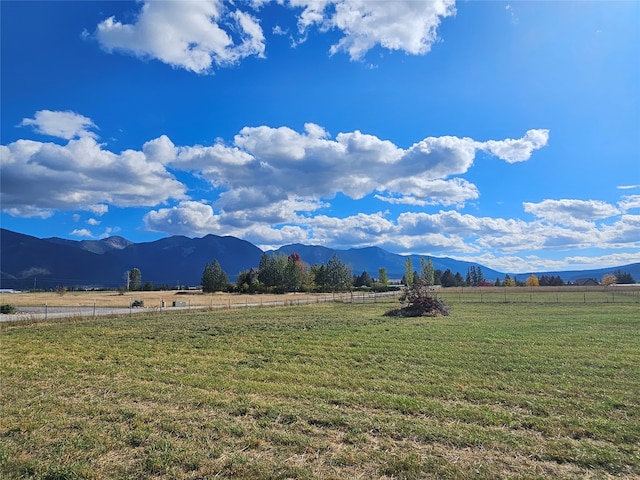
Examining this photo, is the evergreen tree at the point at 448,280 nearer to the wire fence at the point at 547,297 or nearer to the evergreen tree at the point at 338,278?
the wire fence at the point at 547,297

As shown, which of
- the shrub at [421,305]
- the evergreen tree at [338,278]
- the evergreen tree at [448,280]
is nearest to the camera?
the shrub at [421,305]

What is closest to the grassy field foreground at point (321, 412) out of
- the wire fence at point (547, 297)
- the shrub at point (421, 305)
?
the shrub at point (421, 305)

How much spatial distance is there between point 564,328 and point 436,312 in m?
11.7

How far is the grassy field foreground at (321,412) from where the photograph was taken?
5062mm

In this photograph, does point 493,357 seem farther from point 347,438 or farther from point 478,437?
point 347,438

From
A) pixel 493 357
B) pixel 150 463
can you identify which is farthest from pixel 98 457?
pixel 493 357

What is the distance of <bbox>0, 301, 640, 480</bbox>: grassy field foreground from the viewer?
506 centimetres

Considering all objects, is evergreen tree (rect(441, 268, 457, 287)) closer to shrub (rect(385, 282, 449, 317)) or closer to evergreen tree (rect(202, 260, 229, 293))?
evergreen tree (rect(202, 260, 229, 293))

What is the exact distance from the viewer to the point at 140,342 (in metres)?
16.1

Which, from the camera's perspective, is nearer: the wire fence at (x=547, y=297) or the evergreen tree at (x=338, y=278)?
the wire fence at (x=547, y=297)

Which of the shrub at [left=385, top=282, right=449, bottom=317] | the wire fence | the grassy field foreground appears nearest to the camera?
the grassy field foreground

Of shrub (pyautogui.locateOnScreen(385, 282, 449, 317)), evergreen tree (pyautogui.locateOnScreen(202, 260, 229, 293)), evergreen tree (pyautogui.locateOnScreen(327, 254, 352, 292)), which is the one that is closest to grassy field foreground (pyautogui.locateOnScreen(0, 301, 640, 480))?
shrub (pyautogui.locateOnScreen(385, 282, 449, 317))

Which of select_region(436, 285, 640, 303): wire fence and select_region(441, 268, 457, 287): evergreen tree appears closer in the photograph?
select_region(436, 285, 640, 303): wire fence

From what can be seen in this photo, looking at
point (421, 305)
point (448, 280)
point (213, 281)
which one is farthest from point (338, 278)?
point (448, 280)
